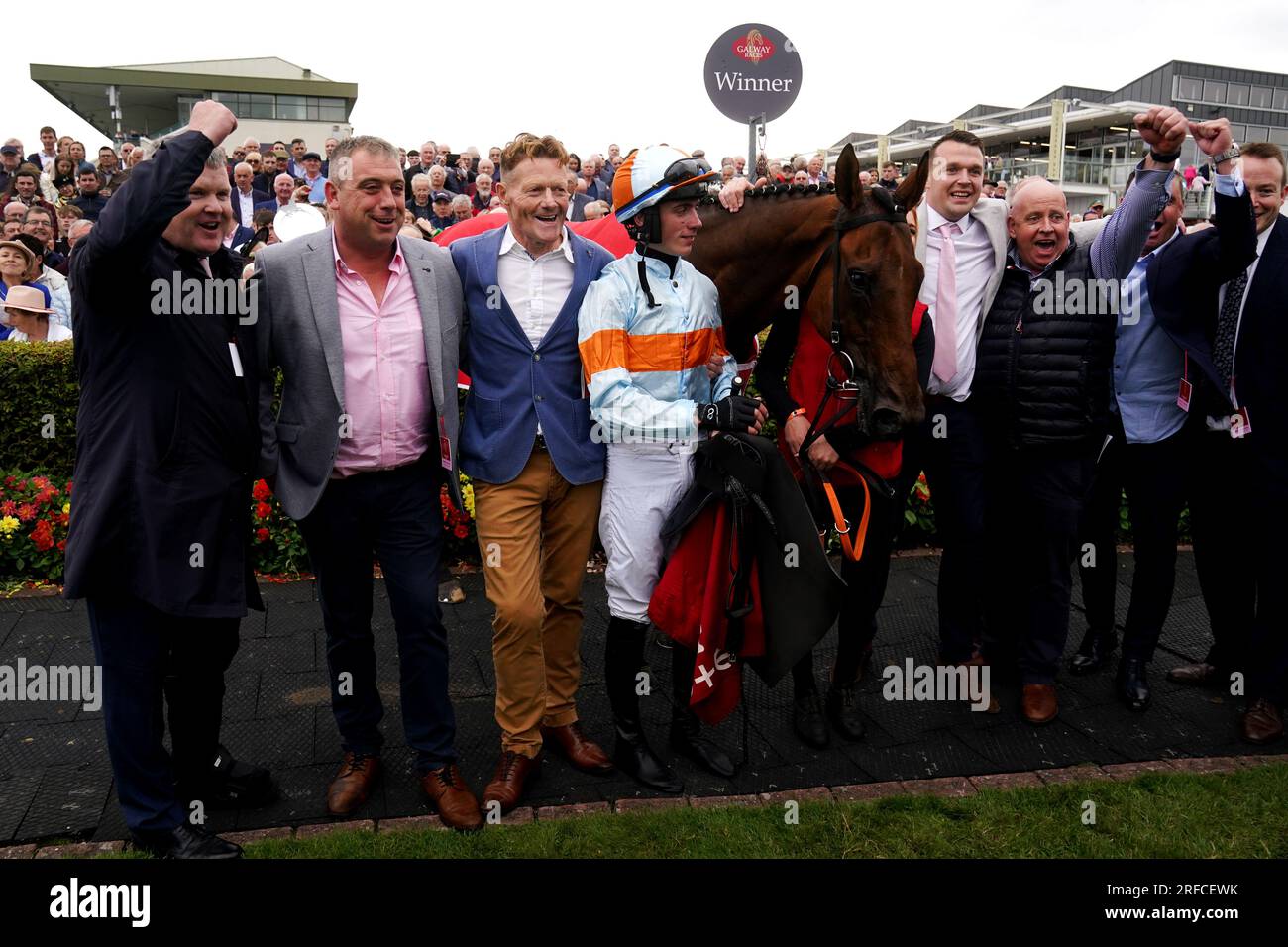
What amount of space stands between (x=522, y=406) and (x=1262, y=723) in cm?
337

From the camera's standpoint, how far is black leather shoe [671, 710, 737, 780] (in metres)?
3.69

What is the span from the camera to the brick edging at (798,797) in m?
3.21

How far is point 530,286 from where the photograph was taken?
11.3 ft

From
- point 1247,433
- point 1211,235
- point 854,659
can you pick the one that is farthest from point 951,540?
point 1211,235

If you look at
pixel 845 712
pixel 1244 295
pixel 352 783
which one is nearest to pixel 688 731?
pixel 845 712

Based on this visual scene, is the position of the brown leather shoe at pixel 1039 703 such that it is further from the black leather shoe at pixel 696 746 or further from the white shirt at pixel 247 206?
the white shirt at pixel 247 206

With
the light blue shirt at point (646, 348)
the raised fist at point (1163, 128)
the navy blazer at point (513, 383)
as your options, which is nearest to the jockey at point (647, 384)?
the light blue shirt at point (646, 348)

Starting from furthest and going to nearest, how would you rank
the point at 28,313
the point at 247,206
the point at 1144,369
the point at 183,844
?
the point at 247,206, the point at 28,313, the point at 1144,369, the point at 183,844

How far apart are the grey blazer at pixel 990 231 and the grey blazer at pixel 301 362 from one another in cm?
213

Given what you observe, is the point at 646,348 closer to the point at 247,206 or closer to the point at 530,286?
the point at 530,286

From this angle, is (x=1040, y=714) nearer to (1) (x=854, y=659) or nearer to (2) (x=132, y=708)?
(1) (x=854, y=659)

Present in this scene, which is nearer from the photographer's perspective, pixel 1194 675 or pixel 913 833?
pixel 913 833

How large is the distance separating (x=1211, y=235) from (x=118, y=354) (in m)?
4.11

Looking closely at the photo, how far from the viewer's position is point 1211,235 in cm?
395
